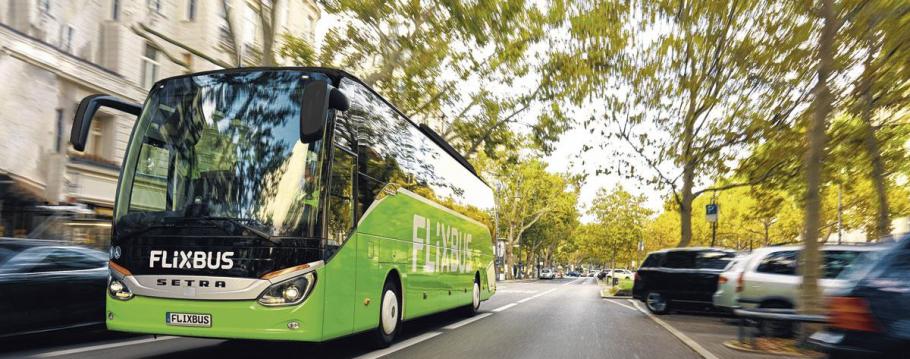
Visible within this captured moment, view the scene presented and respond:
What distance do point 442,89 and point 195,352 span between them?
12693mm

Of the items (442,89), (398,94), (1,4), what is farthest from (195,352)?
(1,4)

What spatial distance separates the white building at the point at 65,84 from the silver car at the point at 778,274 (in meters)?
11.3

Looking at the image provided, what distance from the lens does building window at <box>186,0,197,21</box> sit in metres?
25.5

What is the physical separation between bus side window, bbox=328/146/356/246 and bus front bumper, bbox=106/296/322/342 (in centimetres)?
81

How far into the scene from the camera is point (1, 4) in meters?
17.9

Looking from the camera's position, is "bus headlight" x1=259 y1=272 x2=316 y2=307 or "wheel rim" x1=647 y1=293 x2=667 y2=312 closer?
"bus headlight" x1=259 y1=272 x2=316 y2=307

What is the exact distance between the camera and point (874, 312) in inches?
175

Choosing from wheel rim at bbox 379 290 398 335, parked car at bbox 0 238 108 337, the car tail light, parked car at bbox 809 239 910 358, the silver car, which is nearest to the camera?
parked car at bbox 809 239 910 358

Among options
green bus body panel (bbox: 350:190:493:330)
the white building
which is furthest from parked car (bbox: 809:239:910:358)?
the white building

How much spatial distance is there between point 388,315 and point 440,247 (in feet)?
9.49

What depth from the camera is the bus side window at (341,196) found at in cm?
702

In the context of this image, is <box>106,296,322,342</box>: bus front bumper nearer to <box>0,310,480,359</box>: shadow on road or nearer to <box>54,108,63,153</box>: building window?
<box>0,310,480,359</box>: shadow on road

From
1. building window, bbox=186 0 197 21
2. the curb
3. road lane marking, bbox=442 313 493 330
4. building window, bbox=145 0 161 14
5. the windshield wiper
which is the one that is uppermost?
building window, bbox=186 0 197 21

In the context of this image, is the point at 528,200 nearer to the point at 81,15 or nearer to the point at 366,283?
the point at 81,15
